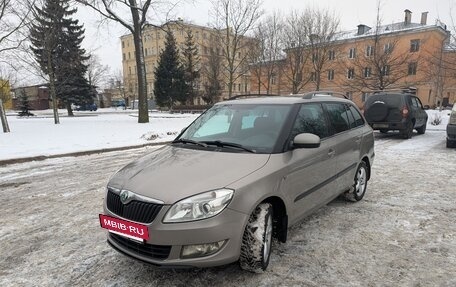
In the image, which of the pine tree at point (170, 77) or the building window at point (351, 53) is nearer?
the pine tree at point (170, 77)

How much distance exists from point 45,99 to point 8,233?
71.1 m

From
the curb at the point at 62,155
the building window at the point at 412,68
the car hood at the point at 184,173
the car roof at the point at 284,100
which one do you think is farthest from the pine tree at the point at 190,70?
the car hood at the point at 184,173

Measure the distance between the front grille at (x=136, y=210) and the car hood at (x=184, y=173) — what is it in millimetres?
81

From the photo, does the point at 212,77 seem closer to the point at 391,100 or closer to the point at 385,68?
the point at 385,68

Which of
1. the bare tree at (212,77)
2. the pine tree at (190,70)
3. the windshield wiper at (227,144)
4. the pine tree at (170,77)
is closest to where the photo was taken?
the windshield wiper at (227,144)

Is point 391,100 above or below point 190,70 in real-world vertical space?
below

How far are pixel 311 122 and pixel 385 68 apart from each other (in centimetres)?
2368

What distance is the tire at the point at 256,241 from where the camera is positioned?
2.88 metres

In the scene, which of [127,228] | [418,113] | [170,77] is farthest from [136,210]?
[170,77]

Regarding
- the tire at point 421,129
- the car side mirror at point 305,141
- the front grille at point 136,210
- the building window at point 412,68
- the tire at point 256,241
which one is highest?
the building window at point 412,68

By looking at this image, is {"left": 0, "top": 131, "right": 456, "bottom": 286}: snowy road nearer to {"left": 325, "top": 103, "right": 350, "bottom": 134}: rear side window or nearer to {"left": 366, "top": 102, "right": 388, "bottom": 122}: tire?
{"left": 325, "top": 103, "right": 350, "bottom": 134}: rear side window

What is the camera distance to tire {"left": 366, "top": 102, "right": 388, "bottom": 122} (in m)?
12.4

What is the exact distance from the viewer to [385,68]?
2436 centimetres

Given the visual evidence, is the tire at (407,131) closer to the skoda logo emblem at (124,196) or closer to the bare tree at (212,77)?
the skoda logo emblem at (124,196)
